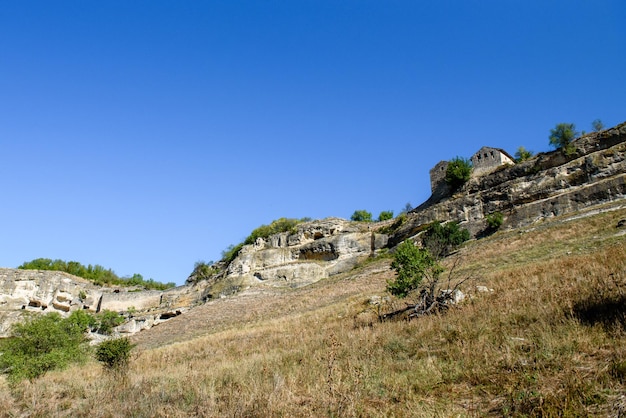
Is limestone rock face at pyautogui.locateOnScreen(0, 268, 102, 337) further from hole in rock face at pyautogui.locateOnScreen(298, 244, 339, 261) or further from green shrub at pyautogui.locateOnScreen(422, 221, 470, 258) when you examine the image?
green shrub at pyautogui.locateOnScreen(422, 221, 470, 258)

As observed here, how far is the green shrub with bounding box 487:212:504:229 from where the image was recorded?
3809 centimetres

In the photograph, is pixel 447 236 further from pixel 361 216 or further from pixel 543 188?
pixel 361 216

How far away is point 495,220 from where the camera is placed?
38250mm

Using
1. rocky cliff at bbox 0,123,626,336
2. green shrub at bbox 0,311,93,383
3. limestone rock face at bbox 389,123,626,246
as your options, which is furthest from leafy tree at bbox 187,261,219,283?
green shrub at bbox 0,311,93,383

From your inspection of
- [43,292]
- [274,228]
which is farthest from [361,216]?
[43,292]

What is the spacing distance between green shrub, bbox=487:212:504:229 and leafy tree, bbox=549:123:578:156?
32.7ft

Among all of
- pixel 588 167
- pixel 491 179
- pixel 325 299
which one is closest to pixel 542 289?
pixel 325 299

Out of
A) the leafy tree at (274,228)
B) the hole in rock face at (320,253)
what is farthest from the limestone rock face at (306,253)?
the leafy tree at (274,228)

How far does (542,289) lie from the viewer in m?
9.01

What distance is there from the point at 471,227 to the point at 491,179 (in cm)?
820

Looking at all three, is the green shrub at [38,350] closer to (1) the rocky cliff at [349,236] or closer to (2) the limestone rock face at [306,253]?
(1) the rocky cliff at [349,236]

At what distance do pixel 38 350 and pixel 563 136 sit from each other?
4674 cm

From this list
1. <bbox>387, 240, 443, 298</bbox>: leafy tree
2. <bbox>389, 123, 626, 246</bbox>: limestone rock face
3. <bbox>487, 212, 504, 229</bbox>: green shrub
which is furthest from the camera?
<bbox>487, 212, 504, 229</bbox>: green shrub

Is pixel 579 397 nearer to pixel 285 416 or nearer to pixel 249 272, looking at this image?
pixel 285 416
